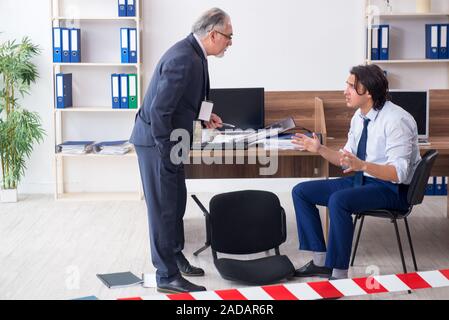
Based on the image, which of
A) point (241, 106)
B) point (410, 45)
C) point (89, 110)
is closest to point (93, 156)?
point (89, 110)

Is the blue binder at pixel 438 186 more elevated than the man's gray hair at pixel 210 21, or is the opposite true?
the man's gray hair at pixel 210 21

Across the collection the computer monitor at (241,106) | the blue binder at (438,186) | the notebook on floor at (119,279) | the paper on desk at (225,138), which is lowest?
the notebook on floor at (119,279)

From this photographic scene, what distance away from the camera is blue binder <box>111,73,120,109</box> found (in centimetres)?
646

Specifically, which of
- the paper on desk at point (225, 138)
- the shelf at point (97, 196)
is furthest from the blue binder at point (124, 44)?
the paper on desk at point (225, 138)

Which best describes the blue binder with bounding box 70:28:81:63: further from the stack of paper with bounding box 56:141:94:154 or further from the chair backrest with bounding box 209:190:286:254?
the chair backrest with bounding box 209:190:286:254

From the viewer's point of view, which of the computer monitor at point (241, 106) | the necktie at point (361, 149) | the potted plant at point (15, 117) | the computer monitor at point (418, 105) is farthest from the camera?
the potted plant at point (15, 117)

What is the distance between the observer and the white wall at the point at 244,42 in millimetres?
6664

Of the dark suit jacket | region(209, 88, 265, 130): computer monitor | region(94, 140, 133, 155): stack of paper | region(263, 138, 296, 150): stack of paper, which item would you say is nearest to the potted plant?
region(94, 140, 133, 155): stack of paper

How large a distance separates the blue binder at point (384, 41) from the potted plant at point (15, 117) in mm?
2765

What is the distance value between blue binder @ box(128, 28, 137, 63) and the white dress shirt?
2.63 m

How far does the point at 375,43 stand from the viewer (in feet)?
21.4

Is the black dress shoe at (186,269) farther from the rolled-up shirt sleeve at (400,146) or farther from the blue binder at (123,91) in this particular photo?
the blue binder at (123,91)

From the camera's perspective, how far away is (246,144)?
4734 millimetres
